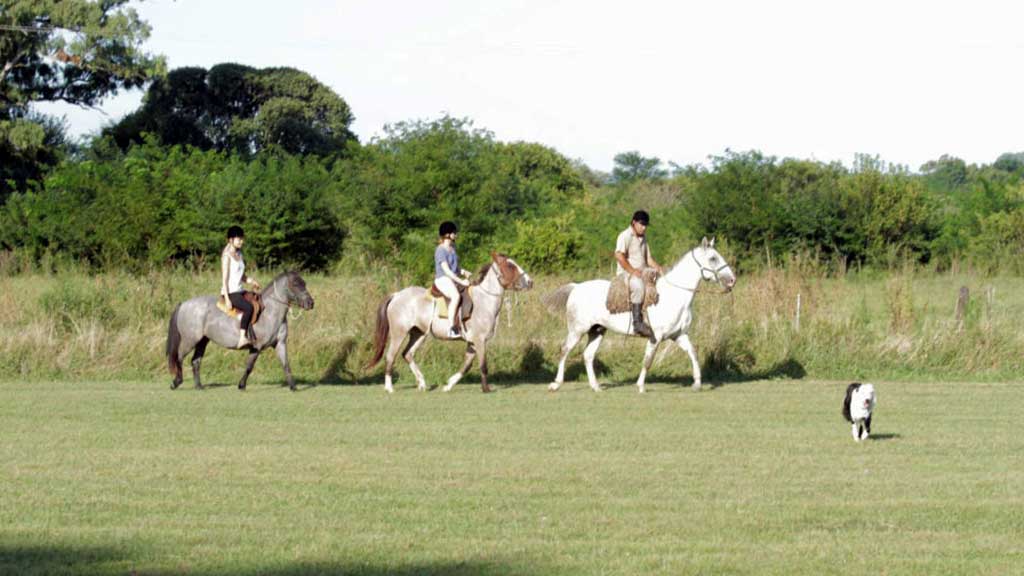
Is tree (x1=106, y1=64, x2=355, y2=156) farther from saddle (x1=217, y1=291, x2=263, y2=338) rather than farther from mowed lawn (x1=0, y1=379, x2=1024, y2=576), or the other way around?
mowed lawn (x1=0, y1=379, x2=1024, y2=576)

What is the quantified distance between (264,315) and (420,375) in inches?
92.2

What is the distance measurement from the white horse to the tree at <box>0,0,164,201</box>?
118 feet

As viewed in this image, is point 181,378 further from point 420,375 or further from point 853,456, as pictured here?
point 853,456

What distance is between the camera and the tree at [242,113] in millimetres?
A: 67312

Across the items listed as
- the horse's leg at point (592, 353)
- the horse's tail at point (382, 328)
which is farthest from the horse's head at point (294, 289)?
the horse's leg at point (592, 353)

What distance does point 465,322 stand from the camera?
62.4 feet

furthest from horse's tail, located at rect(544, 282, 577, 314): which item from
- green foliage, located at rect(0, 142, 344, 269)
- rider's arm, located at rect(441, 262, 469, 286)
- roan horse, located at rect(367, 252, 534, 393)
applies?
green foliage, located at rect(0, 142, 344, 269)

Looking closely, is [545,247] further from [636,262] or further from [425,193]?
[636,262]

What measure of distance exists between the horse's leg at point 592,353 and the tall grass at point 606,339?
128 centimetres

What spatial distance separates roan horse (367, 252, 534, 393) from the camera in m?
18.8

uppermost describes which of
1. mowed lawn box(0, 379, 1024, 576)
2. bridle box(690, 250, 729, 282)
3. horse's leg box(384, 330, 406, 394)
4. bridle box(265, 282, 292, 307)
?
bridle box(690, 250, 729, 282)

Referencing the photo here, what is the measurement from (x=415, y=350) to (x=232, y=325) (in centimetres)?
264

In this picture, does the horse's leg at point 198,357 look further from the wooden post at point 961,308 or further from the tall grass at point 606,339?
the wooden post at point 961,308

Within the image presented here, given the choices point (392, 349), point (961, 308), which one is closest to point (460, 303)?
point (392, 349)
